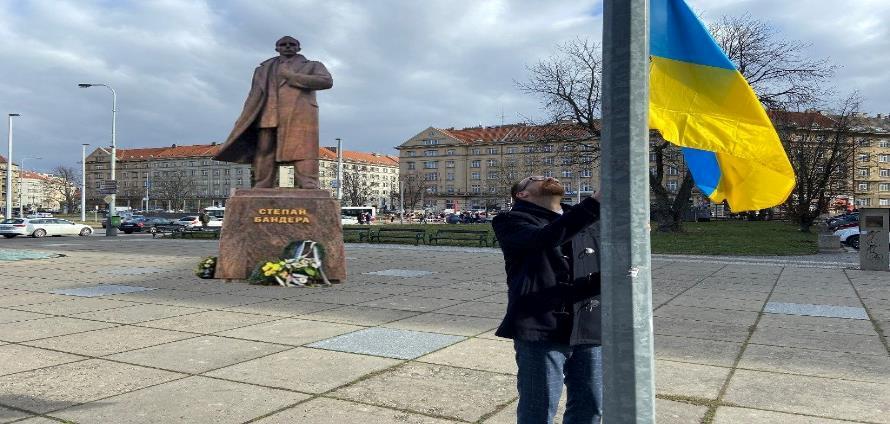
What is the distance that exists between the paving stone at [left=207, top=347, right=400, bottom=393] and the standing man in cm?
232

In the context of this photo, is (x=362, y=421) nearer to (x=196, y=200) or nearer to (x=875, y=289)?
(x=875, y=289)

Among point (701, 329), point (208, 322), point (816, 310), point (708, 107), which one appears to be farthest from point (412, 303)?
point (708, 107)

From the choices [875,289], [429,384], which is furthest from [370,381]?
[875,289]

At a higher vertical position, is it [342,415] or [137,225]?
[137,225]

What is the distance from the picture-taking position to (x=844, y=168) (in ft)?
153

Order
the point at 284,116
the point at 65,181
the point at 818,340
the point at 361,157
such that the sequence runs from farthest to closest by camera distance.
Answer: the point at 361,157
the point at 65,181
the point at 284,116
the point at 818,340

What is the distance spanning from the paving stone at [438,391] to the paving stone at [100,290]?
718 cm

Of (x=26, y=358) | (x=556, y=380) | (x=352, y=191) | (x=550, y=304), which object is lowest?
(x=26, y=358)

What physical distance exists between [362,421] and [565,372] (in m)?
1.55

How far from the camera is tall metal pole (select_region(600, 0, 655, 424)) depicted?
2219mm

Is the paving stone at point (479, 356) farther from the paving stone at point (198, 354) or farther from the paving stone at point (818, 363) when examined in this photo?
the paving stone at point (818, 363)

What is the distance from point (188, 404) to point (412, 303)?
536cm

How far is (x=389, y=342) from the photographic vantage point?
6.70 metres

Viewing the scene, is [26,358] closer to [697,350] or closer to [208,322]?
[208,322]
